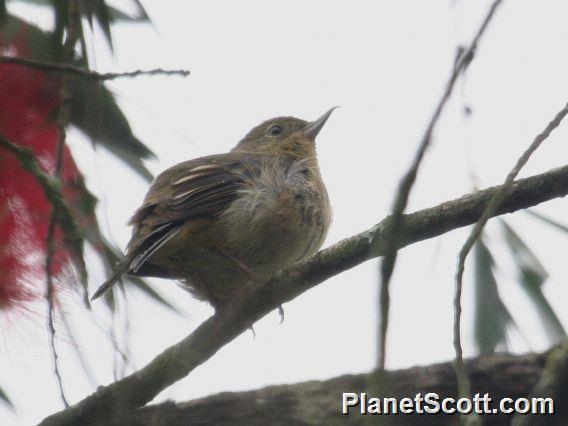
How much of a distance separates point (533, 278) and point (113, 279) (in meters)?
1.81

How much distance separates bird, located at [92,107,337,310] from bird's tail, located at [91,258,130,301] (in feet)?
1.68

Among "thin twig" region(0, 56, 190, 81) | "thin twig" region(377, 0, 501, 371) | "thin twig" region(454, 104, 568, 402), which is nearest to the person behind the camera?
"thin twig" region(377, 0, 501, 371)

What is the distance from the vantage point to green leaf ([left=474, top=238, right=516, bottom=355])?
377 cm

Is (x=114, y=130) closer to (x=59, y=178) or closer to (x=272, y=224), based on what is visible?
(x=59, y=178)

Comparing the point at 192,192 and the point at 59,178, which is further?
the point at 192,192

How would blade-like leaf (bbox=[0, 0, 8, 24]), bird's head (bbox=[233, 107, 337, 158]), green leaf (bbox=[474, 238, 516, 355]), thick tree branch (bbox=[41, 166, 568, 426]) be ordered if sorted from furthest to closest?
bird's head (bbox=[233, 107, 337, 158])
green leaf (bbox=[474, 238, 516, 355])
blade-like leaf (bbox=[0, 0, 8, 24])
thick tree branch (bbox=[41, 166, 568, 426])

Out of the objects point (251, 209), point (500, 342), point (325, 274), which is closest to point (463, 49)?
point (325, 274)

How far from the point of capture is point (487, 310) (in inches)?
151

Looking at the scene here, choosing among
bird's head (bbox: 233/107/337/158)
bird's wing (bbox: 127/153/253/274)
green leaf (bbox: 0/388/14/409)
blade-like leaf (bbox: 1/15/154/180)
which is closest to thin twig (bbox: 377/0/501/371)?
blade-like leaf (bbox: 1/15/154/180)

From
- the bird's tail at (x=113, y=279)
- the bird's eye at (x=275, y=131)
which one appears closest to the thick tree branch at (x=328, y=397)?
the bird's tail at (x=113, y=279)

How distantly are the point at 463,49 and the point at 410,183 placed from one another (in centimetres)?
44

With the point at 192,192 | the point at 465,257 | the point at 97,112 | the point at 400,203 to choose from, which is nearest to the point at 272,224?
the point at 192,192

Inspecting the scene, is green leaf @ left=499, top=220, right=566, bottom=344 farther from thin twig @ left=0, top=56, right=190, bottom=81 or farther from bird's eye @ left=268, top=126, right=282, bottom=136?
bird's eye @ left=268, top=126, right=282, bottom=136

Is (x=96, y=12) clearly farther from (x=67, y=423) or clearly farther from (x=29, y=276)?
(x=67, y=423)
